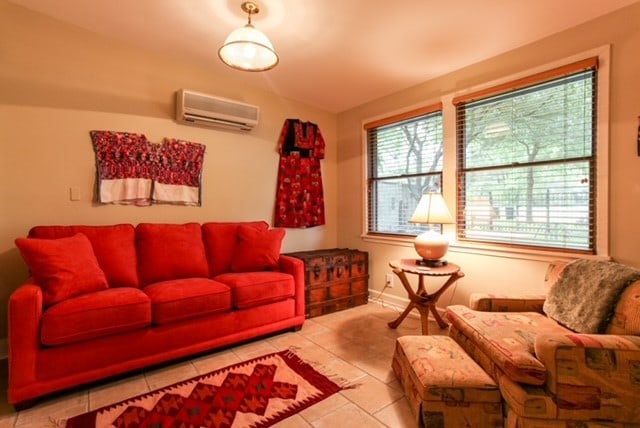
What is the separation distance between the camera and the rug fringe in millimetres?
1976

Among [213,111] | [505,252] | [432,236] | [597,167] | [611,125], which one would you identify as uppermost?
[213,111]

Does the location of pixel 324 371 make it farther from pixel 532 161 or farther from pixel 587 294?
pixel 532 161

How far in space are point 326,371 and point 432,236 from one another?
1.37 metres

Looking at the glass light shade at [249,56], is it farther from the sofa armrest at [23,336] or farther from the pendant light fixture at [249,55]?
the sofa armrest at [23,336]

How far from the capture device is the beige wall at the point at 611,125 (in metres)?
2.07

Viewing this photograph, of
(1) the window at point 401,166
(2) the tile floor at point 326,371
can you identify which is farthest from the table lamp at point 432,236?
(2) the tile floor at point 326,371

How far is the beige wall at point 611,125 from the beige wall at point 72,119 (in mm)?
1947

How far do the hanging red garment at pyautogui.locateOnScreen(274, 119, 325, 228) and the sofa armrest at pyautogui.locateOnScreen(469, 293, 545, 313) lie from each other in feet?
7.17

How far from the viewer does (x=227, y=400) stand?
5.93 ft

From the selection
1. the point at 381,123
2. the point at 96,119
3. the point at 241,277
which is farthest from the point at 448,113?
the point at 96,119

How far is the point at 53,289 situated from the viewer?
74.1 inches

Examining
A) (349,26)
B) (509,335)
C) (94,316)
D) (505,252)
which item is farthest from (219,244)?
(505,252)

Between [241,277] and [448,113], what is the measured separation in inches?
96.1

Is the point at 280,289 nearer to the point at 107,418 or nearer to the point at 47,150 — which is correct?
the point at 107,418
